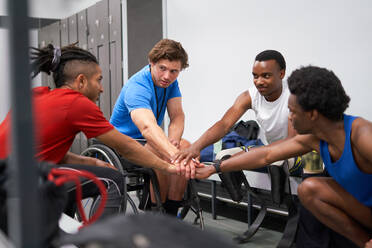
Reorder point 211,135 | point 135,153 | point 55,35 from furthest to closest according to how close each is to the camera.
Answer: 1. point 55,35
2. point 211,135
3. point 135,153

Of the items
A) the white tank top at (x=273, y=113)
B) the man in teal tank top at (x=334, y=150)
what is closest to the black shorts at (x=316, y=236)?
the man in teal tank top at (x=334, y=150)

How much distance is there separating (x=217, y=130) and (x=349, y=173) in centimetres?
97

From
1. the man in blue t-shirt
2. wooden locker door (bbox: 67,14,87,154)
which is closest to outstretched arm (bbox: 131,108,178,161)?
the man in blue t-shirt

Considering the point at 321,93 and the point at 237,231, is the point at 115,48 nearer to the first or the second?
the point at 237,231

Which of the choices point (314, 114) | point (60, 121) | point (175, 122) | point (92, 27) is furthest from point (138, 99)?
point (92, 27)

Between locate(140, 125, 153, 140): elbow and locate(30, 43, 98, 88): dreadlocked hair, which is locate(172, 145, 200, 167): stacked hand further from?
locate(30, 43, 98, 88): dreadlocked hair

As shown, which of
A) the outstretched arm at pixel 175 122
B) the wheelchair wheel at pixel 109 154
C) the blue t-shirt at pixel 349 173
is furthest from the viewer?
the outstretched arm at pixel 175 122

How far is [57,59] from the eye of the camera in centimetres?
165

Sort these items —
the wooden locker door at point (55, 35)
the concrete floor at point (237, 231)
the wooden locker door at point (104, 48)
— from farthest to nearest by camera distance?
the wooden locker door at point (55, 35) < the wooden locker door at point (104, 48) < the concrete floor at point (237, 231)

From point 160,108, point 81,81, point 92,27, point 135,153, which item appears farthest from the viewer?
point 92,27

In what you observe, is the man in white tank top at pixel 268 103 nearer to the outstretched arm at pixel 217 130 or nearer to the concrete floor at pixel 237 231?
the outstretched arm at pixel 217 130

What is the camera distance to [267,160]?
6.49 feet

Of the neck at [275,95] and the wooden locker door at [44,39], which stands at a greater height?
the wooden locker door at [44,39]

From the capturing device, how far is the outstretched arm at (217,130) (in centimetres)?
219
